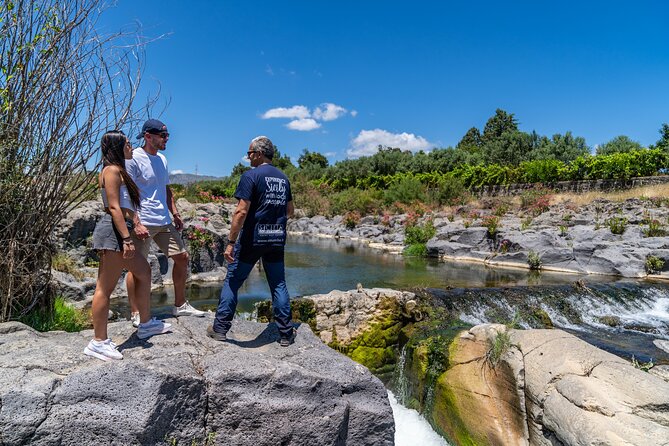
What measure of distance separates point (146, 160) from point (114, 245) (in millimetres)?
961

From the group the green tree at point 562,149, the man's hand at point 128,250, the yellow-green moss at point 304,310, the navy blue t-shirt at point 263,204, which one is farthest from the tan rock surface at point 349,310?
the green tree at point 562,149

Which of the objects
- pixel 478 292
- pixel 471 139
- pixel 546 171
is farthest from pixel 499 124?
pixel 478 292

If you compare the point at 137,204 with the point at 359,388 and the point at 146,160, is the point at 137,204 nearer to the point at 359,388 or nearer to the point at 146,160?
the point at 146,160

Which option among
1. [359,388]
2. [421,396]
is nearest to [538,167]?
[421,396]

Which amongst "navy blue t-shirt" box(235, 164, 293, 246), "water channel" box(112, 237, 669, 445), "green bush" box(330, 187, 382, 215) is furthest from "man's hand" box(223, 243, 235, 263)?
"green bush" box(330, 187, 382, 215)

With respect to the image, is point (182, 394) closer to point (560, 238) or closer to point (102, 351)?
point (102, 351)

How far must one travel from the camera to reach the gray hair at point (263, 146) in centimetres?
406

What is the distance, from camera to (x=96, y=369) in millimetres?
3070

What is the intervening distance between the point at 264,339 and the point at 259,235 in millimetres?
1001

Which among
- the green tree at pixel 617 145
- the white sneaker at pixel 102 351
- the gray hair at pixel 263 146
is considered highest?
the green tree at pixel 617 145

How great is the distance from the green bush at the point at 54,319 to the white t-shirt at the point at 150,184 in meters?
1.50

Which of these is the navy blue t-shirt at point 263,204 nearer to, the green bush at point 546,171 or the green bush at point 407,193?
the green bush at point 407,193

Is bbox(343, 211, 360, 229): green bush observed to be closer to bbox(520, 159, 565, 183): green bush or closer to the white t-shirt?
bbox(520, 159, 565, 183): green bush

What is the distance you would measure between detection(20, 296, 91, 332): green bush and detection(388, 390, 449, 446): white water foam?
145 inches
